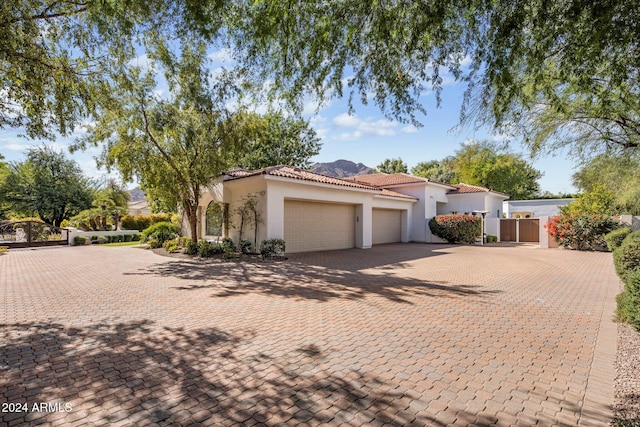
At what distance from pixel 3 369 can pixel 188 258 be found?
1123 cm

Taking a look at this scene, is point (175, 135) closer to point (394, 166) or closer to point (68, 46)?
point (68, 46)

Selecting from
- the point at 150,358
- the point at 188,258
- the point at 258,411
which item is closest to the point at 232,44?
the point at 150,358

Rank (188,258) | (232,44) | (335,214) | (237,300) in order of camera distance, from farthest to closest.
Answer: (335,214)
(188,258)
(237,300)
(232,44)

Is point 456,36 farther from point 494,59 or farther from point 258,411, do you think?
point 258,411

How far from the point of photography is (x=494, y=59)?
4.73 metres

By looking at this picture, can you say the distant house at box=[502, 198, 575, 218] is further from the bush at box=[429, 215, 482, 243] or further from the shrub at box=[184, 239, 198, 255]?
the shrub at box=[184, 239, 198, 255]

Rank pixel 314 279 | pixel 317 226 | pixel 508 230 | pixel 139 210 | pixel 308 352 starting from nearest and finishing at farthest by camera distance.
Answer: pixel 308 352 → pixel 314 279 → pixel 317 226 → pixel 508 230 → pixel 139 210

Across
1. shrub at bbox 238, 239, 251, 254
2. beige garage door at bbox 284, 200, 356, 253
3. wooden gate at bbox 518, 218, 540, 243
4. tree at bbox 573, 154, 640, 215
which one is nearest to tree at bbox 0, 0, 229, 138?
shrub at bbox 238, 239, 251, 254

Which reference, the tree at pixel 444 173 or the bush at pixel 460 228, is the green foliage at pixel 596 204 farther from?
the tree at pixel 444 173

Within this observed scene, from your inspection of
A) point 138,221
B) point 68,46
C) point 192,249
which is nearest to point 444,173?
point 138,221

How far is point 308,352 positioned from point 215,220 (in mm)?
14642

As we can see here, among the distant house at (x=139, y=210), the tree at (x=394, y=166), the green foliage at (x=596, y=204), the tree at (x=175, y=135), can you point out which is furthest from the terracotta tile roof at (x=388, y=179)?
the distant house at (x=139, y=210)

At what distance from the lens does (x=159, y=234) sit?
67.8ft

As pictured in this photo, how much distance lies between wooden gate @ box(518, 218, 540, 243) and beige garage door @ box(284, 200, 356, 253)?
14770 mm
